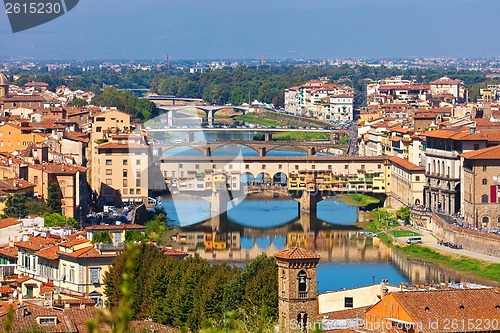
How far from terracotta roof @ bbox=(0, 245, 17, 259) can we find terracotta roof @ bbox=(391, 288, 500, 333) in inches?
277

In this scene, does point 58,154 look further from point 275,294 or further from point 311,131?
point 311,131

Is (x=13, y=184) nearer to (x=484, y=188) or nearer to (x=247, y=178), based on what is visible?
(x=484, y=188)

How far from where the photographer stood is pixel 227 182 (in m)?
34.4

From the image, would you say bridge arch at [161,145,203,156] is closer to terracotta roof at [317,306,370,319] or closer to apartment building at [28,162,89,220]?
Answer: apartment building at [28,162,89,220]

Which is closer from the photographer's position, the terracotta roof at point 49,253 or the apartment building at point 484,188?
the terracotta roof at point 49,253

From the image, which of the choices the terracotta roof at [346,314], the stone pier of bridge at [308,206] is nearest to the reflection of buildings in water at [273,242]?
the stone pier of bridge at [308,206]

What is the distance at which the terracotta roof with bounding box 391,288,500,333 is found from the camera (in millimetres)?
11219

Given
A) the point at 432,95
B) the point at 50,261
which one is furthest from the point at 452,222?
the point at 432,95

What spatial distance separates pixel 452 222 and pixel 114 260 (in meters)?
13.2

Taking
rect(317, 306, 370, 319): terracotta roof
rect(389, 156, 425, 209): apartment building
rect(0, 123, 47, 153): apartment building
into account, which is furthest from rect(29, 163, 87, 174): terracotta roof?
rect(317, 306, 370, 319): terracotta roof

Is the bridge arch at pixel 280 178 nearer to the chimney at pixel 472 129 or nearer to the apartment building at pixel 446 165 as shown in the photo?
the apartment building at pixel 446 165

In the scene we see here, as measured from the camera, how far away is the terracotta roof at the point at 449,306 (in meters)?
11.2

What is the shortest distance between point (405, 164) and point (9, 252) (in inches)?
653

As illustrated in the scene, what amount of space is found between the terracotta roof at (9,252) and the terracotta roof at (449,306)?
277 inches
